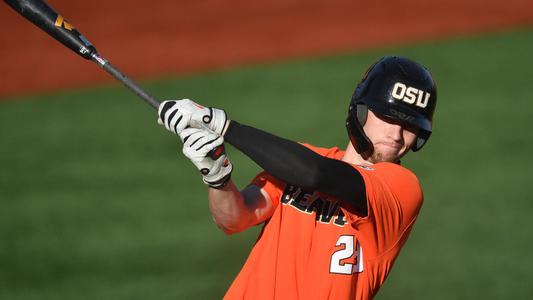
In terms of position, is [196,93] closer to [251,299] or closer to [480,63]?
[480,63]

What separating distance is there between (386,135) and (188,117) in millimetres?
1054

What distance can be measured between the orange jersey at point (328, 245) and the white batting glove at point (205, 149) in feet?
1.73

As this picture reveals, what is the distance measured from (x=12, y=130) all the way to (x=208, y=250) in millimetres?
4289

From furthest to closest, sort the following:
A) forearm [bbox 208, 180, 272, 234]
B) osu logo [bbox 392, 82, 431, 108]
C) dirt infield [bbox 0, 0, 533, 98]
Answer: dirt infield [bbox 0, 0, 533, 98]
osu logo [bbox 392, 82, 431, 108]
forearm [bbox 208, 180, 272, 234]

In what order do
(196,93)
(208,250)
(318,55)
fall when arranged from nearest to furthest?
(208,250), (196,93), (318,55)

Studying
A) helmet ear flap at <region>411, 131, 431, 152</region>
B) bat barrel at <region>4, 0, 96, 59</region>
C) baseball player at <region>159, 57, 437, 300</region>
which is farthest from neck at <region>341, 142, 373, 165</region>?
bat barrel at <region>4, 0, 96, 59</region>

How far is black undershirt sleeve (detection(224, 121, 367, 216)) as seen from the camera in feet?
12.2

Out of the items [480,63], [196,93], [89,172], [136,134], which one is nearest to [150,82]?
[196,93]

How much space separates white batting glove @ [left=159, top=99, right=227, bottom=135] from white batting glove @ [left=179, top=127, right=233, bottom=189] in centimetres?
3

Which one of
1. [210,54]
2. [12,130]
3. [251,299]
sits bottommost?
[251,299]

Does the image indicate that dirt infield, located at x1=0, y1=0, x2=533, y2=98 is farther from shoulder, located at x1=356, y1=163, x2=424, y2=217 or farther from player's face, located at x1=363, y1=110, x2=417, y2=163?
shoulder, located at x1=356, y1=163, x2=424, y2=217

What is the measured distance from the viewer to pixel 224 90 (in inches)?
488

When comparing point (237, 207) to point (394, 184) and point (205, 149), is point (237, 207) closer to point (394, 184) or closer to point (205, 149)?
point (205, 149)

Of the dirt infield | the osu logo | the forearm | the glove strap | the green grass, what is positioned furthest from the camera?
the dirt infield
